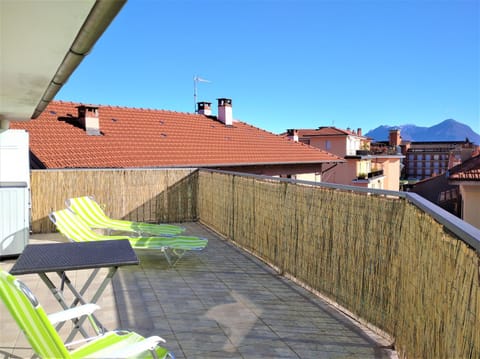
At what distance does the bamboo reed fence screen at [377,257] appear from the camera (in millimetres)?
2145

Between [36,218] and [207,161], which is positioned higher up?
[207,161]

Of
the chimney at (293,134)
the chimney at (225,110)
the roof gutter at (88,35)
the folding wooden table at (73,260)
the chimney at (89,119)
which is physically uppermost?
the chimney at (225,110)

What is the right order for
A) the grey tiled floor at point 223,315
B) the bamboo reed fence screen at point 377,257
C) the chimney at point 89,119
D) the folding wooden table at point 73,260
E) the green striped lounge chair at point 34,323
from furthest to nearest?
the chimney at point 89,119, the grey tiled floor at point 223,315, the folding wooden table at point 73,260, the green striped lounge chair at point 34,323, the bamboo reed fence screen at point 377,257

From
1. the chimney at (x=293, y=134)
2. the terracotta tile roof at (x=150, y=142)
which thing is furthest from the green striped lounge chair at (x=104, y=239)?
the chimney at (x=293, y=134)

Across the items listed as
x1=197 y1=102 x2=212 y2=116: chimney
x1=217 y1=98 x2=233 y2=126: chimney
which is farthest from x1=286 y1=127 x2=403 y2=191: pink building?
x1=197 y1=102 x2=212 y2=116: chimney

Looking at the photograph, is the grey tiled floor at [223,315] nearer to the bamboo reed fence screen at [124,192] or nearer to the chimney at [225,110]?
the bamboo reed fence screen at [124,192]

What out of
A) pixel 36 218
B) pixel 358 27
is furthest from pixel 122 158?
pixel 358 27

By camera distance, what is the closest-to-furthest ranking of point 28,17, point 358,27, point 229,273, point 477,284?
point 477,284 < point 28,17 < point 229,273 < point 358,27

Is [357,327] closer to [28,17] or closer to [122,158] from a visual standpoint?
[28,17]

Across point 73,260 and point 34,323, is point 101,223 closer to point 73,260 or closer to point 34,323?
point 73,260

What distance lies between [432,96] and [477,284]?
223ft

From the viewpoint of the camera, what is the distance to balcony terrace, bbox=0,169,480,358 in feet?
7.90

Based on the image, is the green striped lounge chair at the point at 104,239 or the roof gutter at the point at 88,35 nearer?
the roof gutter at the point at 88,35

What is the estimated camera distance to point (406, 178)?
69.1 meters
